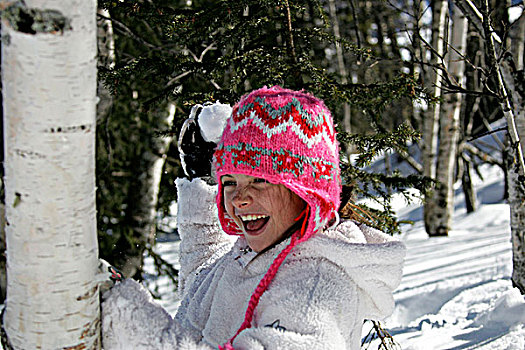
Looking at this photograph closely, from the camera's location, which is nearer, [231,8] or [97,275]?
[97,275]

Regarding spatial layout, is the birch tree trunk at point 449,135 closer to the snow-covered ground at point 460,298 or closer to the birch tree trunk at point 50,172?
the snow-covered ground at point 460,298

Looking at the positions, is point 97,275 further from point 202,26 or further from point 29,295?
point 202,26

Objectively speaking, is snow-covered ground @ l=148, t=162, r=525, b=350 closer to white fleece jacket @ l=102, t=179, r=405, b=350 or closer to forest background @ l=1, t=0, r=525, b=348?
forest background @ l=1, t=0, r=525, b=348

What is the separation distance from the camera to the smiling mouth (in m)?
1.96

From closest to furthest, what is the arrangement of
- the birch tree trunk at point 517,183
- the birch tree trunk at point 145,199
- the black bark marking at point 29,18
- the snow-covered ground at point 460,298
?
the black bark marking at point 29,18 → the snow-covered ground at point 460,298 → the birch tree trunk at point 517,183 → the birch tree trunk at point 145,199

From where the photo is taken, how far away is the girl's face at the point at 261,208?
1.94 metres

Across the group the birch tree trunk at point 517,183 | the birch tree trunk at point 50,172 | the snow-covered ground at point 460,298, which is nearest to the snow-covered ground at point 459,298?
the snow-covered ground at point 460,298

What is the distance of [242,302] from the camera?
6.48 feet

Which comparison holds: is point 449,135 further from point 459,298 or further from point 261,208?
point 261,208

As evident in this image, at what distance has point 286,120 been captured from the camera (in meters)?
1.92

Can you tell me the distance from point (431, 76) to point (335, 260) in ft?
24.2

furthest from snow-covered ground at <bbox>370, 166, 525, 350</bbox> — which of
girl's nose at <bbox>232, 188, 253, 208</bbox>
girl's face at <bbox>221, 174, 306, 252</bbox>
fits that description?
girl's nose at <bbox>232, 188, 253, 208</bbox>

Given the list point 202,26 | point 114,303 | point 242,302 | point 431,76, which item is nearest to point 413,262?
point 431,76

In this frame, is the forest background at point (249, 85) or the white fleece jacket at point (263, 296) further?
the forest background at point (249, 85)
